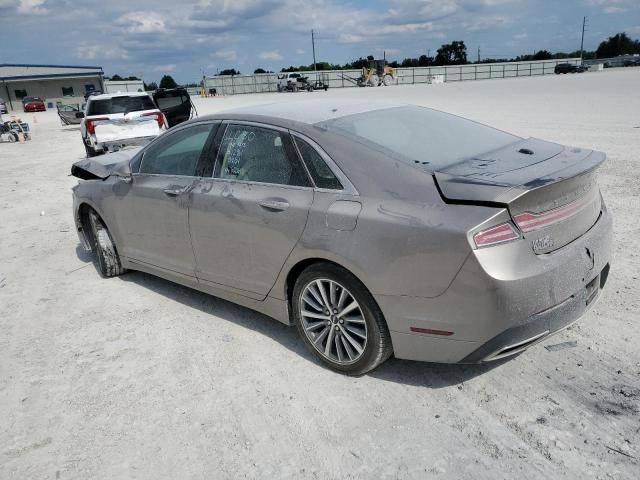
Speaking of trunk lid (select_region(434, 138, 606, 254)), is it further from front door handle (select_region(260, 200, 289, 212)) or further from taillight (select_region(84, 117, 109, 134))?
taillight (select_region(84, 117, 109, 134))

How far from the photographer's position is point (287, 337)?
403cm

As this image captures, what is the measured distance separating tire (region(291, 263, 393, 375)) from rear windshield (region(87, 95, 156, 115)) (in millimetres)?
11134

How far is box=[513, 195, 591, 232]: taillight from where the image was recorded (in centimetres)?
272

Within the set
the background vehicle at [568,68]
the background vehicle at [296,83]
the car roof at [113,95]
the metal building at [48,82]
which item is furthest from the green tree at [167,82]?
the car roof at [113,95]

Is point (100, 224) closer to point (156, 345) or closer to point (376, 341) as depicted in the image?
point (156, 345)

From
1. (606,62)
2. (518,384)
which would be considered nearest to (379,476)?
(518,384)

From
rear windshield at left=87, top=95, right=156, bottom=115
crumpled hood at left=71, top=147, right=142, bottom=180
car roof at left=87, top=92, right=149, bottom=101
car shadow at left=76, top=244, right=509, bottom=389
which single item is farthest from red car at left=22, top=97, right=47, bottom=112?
car shadow at left=76, top=244, right=509, bottom=389

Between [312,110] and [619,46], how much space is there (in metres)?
123

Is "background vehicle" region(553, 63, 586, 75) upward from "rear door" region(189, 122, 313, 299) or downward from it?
downward

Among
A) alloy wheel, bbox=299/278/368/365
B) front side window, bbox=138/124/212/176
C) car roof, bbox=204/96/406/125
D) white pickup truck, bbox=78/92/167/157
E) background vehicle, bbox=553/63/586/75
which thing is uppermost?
car roof, bbox=204/96/406/125

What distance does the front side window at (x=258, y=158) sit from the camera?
11.6ft

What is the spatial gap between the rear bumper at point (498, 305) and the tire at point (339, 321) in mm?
124

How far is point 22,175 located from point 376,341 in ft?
41.4

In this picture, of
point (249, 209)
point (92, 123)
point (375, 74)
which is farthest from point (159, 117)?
point (375, 74)
